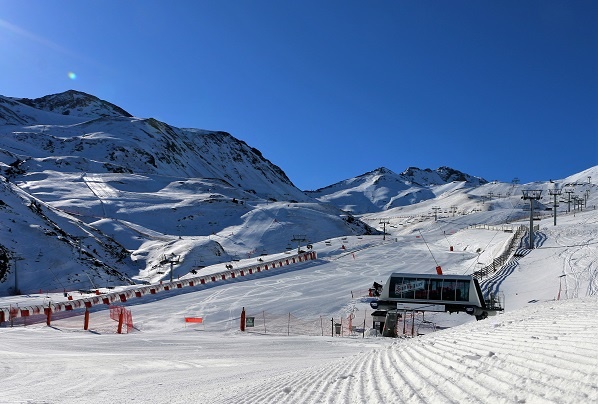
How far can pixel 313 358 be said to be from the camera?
1415 cm

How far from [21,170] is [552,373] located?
132957 millimetres

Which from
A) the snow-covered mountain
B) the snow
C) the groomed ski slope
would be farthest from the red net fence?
the snow-covered mountain

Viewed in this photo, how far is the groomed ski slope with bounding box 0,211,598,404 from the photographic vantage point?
5609 mm

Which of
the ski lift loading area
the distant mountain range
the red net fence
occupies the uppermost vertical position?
the distant mountain range

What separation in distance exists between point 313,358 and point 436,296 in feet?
56.9

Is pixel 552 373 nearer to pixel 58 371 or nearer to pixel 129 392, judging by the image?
pixel 129 392

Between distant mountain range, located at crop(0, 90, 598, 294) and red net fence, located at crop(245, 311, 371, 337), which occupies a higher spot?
distant mountain range, located at crop(0, 90, 598, 294)

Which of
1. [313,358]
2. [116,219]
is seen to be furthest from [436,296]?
[116,219]

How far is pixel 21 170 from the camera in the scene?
118438mm

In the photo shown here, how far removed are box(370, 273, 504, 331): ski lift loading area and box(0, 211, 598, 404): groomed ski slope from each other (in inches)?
34.5

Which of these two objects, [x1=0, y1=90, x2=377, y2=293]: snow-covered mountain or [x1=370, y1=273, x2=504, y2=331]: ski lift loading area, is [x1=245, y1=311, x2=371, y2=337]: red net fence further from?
[x1=0, y1=90, x2=377, y2=293]: snow-covered mountain

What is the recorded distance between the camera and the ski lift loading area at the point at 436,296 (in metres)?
28.8

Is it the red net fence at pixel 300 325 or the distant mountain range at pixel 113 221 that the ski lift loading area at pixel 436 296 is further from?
the distant mountain range at pixel 113 221

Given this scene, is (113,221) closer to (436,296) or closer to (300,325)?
(300,325)
